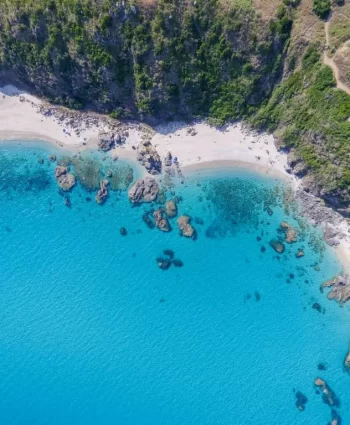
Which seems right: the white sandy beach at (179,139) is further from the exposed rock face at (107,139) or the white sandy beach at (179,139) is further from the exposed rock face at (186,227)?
the exposed rock face at (186,227)

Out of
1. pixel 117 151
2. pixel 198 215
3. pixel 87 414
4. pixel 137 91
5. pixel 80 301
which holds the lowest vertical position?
pixel 87 414

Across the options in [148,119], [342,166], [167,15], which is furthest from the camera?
[148,119]

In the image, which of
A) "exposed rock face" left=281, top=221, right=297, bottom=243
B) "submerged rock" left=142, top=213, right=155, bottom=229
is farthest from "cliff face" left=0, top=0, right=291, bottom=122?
"exposed rock face" left=281, top=221, right=297, bottom=243

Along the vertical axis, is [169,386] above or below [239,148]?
below

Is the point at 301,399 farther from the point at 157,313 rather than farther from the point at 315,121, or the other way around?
the point at 315,121

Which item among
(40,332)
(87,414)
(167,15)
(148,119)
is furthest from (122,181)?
(87,414)

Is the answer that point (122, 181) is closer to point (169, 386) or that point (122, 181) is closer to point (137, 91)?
point (137, 91)

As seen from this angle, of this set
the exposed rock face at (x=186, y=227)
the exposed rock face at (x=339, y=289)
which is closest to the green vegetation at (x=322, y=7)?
the exposed rock face at (x=186, y=227)
